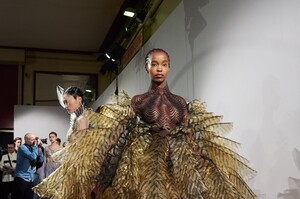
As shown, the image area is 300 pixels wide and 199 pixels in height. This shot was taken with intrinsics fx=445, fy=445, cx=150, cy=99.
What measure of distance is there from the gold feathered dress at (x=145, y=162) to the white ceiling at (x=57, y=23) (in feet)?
15.0

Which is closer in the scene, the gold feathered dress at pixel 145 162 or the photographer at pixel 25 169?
the gold feathered dress at pixel 145 162

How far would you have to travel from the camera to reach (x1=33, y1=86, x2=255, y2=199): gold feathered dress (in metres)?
1.38

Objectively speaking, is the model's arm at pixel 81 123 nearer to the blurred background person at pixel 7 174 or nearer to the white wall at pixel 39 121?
the blurred background person at pixel 7 174

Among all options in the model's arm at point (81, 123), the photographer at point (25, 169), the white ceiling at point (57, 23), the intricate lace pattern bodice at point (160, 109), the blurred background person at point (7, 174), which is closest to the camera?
the intricate lace pattern bodice at point (160, 109)

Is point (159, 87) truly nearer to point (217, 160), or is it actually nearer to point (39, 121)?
point (217, 160)

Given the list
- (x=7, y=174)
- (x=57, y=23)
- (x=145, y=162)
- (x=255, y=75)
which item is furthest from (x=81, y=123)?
(x=57, y=23)

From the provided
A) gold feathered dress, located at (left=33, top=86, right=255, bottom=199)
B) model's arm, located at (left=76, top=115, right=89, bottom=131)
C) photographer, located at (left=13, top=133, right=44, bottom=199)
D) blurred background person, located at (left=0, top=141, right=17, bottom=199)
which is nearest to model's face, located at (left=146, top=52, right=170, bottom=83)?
gold feathered dress, located at (left=33, top=86, right=255, bottom=199)

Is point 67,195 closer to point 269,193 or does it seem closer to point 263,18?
point 269,193

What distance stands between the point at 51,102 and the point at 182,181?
7.19m

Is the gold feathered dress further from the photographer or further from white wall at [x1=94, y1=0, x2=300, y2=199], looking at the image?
the photographer

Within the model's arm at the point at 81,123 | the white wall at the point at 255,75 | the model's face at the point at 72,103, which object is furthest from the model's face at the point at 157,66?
the model's face at the point at 72,103

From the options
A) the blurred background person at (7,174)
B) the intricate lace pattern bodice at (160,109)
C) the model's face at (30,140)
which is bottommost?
the blurred background person at (7,174)

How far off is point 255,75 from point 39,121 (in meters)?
6.32

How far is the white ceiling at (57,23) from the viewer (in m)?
6.08
